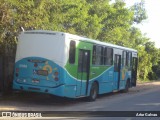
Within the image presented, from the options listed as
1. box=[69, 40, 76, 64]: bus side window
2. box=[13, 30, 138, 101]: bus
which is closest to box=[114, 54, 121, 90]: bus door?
box=[13, 30, 138, 101]: bus

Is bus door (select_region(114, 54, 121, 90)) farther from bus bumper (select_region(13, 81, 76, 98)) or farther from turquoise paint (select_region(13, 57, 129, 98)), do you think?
bus bumper (select_region(13, 81, 76, 98))

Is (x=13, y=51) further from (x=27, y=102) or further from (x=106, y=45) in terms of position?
(x=106, y=45)

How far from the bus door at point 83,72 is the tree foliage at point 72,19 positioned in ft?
7.88

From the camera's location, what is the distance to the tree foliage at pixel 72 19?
633 inches

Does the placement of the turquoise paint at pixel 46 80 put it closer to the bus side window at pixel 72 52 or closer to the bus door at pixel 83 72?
the bus door at pixel 83 72

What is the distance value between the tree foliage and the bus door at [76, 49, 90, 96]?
240cm

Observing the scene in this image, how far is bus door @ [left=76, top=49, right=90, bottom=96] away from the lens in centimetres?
1631

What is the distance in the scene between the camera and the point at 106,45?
19328mm

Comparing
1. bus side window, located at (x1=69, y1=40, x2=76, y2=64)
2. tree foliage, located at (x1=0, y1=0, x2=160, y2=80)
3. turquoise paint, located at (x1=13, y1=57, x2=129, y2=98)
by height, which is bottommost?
turquoise paint, located at (x1=13, y1=57, x2=129, y2=98)

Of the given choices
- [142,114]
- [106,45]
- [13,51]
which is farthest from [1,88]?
[142,114]

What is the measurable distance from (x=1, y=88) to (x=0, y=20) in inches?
137

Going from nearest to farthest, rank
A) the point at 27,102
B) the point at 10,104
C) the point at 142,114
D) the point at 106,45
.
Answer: the point at 142,114 → the point at 10,104 → the point at 27,102 → the point at 106,45

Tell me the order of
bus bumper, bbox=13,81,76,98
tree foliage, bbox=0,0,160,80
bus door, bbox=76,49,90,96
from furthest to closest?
bus door, bbox=76,49,90,96 → tree foliage, bbox=0,0,160,80 → bus bumper, bbox=13,81,76,98

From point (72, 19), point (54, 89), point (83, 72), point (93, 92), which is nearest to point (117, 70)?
point (93, 92)
